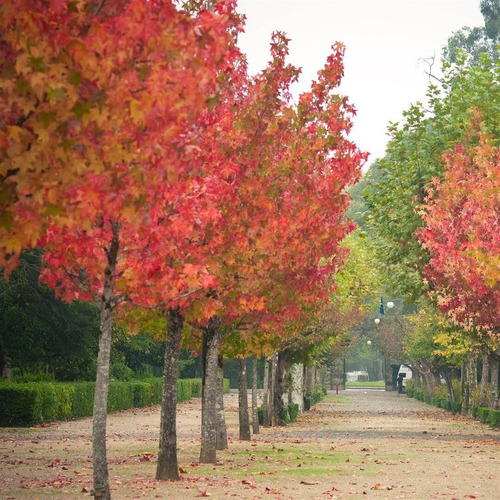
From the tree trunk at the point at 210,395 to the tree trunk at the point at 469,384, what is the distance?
30.4 meters

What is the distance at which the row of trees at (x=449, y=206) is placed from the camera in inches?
883

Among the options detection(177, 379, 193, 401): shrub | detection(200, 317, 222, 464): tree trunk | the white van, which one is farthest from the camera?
the white van

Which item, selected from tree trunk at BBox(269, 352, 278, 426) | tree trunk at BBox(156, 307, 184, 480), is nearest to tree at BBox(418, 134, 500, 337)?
tree trunk at BBox(156, 307, 184, 480)

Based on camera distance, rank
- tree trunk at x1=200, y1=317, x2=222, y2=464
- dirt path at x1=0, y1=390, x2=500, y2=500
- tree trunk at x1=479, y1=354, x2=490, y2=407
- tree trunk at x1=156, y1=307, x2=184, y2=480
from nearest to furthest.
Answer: dirt path at x1=0, y1=390, x2=500, y2=500 → tree trunk at x1=156, y1=307, x2=184, y2=480 → tree trunk at x1=200, y1=317, x2=222, y2=464 → tree trunk at x1=479, y1=354, x2=490, y2=407

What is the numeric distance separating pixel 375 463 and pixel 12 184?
15126 millimetres

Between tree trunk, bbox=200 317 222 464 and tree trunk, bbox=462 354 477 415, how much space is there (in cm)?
3041

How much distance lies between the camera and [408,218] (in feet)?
101

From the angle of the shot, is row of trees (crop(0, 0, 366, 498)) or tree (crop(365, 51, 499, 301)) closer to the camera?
row of trees (crop(0, 0, 366, 498))

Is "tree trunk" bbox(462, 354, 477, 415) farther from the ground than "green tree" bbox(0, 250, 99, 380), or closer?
closer

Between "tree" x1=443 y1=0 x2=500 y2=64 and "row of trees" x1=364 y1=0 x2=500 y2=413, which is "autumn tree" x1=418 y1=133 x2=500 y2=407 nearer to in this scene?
"row of trees" x1=364 y1=0 x2=500 y2=413


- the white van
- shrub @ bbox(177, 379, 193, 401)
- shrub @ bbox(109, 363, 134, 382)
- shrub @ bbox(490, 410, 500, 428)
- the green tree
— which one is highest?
the white van

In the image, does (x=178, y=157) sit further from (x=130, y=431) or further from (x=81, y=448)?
(x=130, y=431)

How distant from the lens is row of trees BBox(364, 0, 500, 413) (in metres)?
22.4

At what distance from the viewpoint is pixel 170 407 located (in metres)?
16.0
